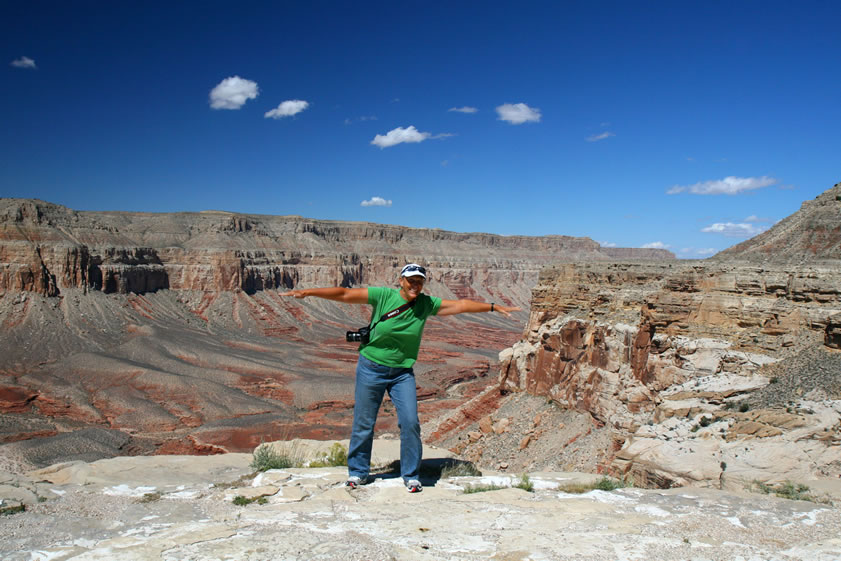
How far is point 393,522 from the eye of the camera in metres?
5.17

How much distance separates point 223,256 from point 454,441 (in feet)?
230

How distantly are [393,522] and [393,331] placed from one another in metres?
2.07

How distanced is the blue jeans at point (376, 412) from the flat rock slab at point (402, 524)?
30cm

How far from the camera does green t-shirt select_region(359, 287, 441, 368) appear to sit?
632 centimetres

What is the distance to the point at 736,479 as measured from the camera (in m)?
8.39

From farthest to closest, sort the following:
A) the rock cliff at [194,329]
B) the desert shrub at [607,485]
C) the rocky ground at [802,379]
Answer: the rock cliff at [194,329]
the rocky ground at [802,379]
the desert shrub at [607,485]

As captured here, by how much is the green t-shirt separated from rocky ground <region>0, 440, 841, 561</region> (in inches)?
60.3

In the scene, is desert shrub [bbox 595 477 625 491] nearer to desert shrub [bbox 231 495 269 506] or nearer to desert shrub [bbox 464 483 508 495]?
desert shrub [bbox 464 483 508 495]

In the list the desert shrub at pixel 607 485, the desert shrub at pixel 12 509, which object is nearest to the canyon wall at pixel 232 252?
the desert shrub at pixel 12 509

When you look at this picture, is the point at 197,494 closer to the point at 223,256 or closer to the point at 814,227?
the point at 814,227

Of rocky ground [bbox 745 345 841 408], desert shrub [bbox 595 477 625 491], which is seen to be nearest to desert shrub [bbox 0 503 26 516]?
desert shrub [bbox 595 477 625 491]

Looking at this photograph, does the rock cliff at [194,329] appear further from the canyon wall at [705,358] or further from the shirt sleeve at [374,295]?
the shirt sleeve at [374,295]

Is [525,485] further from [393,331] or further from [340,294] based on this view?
[340,294]

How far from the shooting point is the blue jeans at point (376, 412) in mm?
6352
